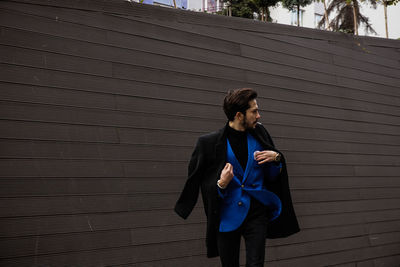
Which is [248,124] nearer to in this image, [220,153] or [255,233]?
[220,153]

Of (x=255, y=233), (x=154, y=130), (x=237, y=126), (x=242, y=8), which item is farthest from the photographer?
(x=242, y=8)

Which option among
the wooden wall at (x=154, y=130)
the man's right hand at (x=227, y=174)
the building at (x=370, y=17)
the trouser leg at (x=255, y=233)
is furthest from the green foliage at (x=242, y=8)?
the man's right hand at (x=227, y=174)

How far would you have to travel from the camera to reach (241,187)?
126 inches

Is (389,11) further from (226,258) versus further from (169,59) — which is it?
(226,258)

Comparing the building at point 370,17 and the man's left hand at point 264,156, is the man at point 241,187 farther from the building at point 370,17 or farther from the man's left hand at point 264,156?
the building at point 370,17

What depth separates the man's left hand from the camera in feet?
10.0

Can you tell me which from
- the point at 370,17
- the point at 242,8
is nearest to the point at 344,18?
the point at 370,17

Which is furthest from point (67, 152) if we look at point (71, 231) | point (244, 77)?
point (244, 77)

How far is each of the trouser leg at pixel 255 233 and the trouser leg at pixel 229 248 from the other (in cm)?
9

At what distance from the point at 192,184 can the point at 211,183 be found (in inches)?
6.8

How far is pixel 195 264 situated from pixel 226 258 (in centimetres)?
147

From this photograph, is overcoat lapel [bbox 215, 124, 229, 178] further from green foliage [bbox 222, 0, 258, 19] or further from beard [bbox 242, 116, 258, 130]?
green foliage [bbox 222, 0, 258, 19]

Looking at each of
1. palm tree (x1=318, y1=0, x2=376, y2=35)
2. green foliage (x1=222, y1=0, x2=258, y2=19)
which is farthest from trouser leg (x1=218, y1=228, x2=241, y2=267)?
palm tree (x1=318, y1=0, x2=376, y2=35)

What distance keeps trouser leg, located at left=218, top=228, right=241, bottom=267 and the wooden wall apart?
127 cm
